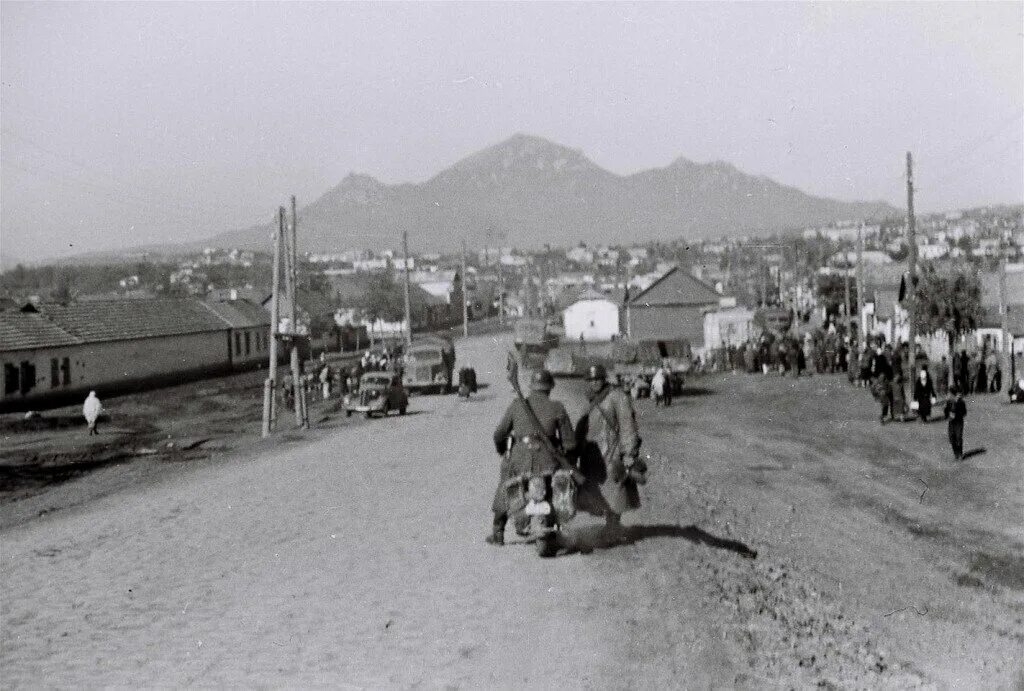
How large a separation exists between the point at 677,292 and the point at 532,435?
210 feet

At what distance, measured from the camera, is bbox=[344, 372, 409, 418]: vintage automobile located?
1203 inches

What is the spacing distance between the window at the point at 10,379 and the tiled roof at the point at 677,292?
43.6m

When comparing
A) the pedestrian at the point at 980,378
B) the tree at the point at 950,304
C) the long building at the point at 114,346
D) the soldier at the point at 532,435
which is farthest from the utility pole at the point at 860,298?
the soldier at the point at 532,435

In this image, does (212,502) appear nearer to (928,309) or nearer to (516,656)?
(516,656)

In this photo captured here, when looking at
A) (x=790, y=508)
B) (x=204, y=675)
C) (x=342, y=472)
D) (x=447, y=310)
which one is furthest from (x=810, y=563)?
(x=447, y=310)

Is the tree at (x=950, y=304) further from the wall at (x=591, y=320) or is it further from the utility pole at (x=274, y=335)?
the wall at (x=591, y=320)

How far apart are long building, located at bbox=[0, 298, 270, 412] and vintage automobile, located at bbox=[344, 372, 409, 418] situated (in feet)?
41.7

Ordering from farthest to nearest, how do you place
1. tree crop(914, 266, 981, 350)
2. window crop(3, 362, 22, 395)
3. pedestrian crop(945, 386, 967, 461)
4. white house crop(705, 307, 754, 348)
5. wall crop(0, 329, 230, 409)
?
white house crop(705, 307, 754, 348)
tree crop(914, 266, 981, 350)
wall crop(0, 329, 230, 409)
window crop(3, 362, 22, 395)
pedestrian crop(945, 386, 967, 461)

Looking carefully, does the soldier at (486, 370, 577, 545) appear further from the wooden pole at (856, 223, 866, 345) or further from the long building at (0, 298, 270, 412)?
the wooden pole at (856, 223, 866, 345)

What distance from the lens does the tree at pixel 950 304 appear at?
1644 inches

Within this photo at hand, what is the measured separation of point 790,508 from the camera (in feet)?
56.1

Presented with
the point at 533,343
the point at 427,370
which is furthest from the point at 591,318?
the point at 427,370

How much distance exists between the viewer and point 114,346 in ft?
147

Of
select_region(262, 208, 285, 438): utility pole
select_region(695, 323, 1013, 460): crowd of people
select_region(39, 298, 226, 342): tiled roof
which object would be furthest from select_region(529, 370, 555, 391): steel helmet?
select_region(39, 298, 226, 342): tiled roof
